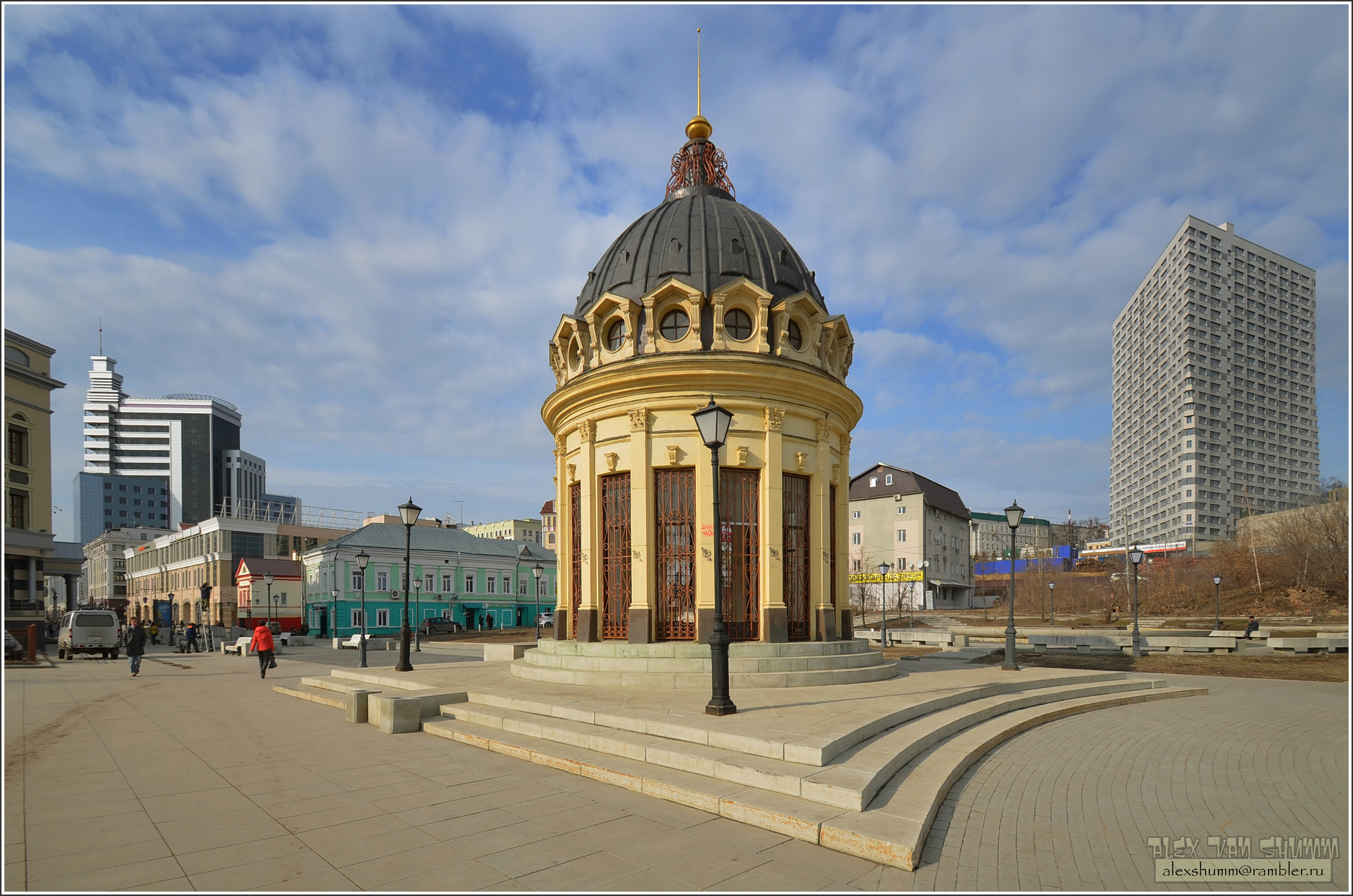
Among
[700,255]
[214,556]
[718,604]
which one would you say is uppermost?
[700,255]

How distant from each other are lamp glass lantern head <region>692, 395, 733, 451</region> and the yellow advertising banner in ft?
195

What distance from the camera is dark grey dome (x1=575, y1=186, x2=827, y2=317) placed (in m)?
16.9

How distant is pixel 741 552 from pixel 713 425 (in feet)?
19.6

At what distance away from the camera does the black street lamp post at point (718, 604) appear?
1020 centimetres

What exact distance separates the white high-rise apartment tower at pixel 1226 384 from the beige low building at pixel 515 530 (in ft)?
318

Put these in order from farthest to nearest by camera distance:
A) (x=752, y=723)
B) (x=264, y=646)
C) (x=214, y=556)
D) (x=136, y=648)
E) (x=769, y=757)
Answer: (x=214, y=556) → (x=136, y=648) → (x=264, y=646) → (x=752, y=723) → (x=769, y=757)

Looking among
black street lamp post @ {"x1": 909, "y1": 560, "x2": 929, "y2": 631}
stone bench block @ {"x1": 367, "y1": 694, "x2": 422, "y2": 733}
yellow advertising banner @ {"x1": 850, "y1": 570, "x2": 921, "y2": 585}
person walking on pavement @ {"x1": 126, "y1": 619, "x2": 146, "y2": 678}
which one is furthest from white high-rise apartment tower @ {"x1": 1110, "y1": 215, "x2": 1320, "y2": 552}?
person walking on pavement @ {"x1": 126, "y1": 619, "x2": 146, "y2": 678}

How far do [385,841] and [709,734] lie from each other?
3.95 meters

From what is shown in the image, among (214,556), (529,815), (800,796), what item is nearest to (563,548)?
(529,815)

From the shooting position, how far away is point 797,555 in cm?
1656

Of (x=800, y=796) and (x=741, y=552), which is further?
(x=741, y=552)

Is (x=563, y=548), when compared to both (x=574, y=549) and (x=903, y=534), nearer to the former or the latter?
(x=574, y=549)

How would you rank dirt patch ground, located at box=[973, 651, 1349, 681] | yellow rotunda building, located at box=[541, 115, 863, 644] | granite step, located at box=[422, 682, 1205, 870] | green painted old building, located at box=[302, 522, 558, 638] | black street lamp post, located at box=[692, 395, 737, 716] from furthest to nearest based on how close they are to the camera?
green painted old building, located at box=[302, 522, 558, 638]
dirt patch ground, located at box=[973, 651, 1349, 681]
yellow rotunda building, located at box=[541, 115, 863, 644]
black street lamp post, located at box=[692, 395, 737, 716]
granite step, located at box=[422, 682, 1205, 870]

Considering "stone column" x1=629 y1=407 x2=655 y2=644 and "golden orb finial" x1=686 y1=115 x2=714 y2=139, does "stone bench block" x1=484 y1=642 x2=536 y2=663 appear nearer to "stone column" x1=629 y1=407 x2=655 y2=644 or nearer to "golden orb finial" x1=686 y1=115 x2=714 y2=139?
"stone column" x1=629 y1=407 x2=655 y2=644
